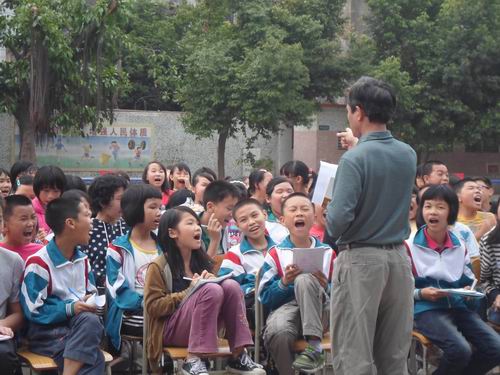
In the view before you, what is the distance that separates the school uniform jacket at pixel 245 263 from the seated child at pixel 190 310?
0.41m

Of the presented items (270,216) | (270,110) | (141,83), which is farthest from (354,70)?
(270,216)

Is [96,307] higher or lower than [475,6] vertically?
lower

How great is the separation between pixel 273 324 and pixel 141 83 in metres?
21.9

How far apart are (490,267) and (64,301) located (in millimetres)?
2878

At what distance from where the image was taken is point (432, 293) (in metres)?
4.96

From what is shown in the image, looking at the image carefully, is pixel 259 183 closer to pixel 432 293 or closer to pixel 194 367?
pixel 432 293

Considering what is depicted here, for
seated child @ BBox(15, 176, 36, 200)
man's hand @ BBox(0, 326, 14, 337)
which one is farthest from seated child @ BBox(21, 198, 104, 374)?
seated child @ BBox(15, 176, 36, 200)

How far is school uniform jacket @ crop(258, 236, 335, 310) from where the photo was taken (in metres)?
4.95

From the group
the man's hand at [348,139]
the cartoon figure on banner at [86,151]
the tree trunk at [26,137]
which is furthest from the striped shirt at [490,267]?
the cartoon figure on banner at [86,151]

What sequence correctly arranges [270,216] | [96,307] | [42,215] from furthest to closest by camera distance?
1. [270,216]
2. [42,215]
3. [96,307]

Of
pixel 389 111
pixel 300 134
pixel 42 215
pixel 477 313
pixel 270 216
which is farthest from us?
pixel 300 134

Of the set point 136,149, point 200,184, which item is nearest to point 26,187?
point 200,184

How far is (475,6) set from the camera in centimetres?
2166

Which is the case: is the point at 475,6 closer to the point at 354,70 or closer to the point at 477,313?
the point at 354,70
